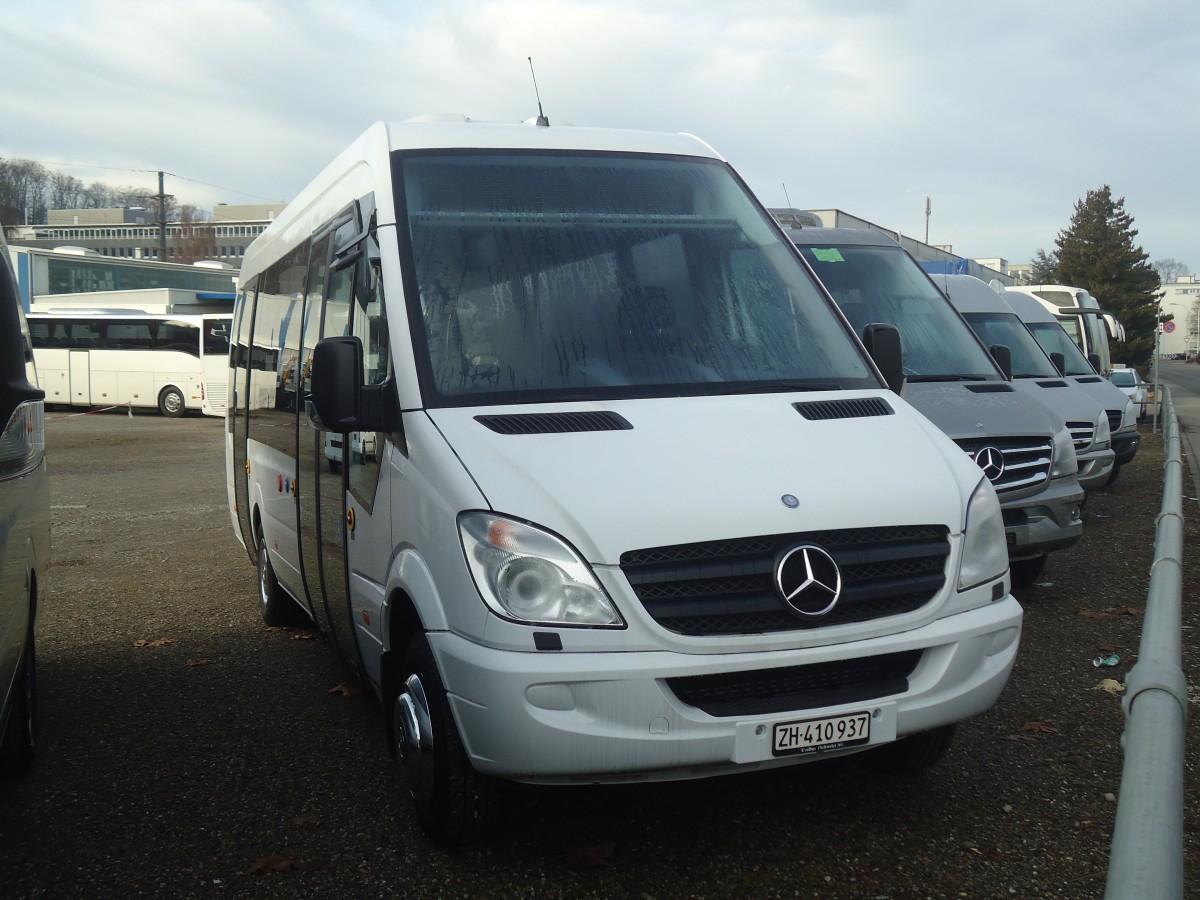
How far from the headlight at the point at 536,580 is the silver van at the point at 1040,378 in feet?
25.4

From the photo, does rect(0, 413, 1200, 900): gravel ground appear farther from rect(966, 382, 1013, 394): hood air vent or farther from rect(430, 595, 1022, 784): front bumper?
rect(966, 382, 1013, 394): hood air vent

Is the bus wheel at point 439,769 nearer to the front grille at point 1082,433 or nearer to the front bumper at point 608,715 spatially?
the front bumper at point 608,715

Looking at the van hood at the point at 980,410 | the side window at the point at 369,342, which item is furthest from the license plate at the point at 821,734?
the van hood at the point at 980,410

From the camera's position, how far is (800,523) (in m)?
3.79

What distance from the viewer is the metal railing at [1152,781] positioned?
304cm

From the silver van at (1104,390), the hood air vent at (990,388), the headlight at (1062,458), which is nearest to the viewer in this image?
the headlight at (1062,458)

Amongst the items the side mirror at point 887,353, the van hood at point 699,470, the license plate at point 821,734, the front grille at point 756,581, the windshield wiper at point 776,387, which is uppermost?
the side mirror at point 887,353

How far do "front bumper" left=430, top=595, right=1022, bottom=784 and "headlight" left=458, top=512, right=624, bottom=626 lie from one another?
115 millimetres

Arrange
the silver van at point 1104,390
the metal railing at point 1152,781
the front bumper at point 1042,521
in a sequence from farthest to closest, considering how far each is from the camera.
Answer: the silver van at point 1104,390 < the front bumper at point 1042,521 < the metal railing at point 1152,781

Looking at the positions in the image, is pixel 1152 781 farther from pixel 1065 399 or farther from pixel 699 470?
pixel 1065 399

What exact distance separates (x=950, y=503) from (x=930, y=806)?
117cm

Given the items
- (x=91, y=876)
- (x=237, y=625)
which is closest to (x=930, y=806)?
(x=91, y=876)

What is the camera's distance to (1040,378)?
12461 mm

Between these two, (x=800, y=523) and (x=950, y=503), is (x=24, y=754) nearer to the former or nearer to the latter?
(x=800, y=523)
